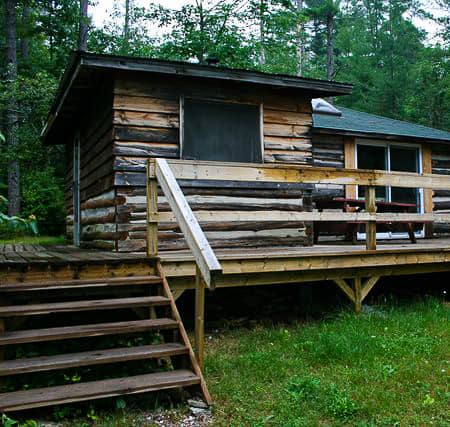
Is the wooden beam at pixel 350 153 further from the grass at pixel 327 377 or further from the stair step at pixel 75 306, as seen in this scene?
the stair step at pixel 75 306

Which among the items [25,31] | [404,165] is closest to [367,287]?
[404,165]

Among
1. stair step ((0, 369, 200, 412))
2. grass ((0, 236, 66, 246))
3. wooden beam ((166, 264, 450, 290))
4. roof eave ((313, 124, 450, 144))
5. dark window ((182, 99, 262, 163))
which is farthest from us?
grass ((0, 236, 66, 246))

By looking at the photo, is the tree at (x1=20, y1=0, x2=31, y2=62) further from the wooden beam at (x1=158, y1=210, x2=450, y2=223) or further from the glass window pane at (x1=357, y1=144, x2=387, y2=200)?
the wooden beam at (x1=158, y1=210, x2=450, y2=223)

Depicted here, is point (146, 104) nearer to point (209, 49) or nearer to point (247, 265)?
point (247, 265)

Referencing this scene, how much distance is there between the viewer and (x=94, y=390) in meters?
3.48

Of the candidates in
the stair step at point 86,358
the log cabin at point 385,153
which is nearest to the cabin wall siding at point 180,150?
the log cabin at point 385,153

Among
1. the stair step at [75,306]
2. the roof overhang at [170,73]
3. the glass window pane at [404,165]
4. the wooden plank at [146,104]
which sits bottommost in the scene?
the stair step at [75,306]

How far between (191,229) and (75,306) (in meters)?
1.21

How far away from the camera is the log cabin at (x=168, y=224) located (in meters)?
3.94

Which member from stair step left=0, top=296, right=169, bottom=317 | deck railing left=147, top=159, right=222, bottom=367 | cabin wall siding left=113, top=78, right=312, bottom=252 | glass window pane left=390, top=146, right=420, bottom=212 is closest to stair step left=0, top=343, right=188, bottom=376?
deck railing left=147, top=159, right=222, bottom=367

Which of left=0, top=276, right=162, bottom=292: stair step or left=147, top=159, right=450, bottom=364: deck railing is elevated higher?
left=147, top=159, right=450, bottom=364: deck railing

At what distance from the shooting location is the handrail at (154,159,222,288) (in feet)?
11.6

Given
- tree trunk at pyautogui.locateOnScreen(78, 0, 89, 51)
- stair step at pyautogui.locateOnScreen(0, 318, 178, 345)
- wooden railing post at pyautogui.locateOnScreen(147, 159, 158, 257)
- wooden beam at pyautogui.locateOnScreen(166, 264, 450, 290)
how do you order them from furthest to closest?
tree trunk at pyautogui.locateOnScreen(78, 0, 89, 51) → wooden beam at pyautogui.locateOnScreen(166, 264, 450, 290) → wooden railing post at pyautogui.locateOnScreen(147, 159, 158, 257) → stair step at pyautogui.locateOnScreen(0, 318, 178, 345)

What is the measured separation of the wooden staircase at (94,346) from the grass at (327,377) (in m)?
0.18
